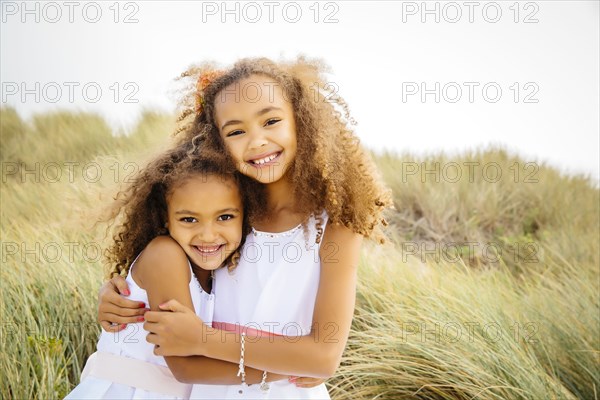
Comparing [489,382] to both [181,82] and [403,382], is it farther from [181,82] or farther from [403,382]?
[181,82]

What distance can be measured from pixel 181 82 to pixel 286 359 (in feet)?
4.66

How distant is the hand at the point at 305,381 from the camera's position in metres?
2.27

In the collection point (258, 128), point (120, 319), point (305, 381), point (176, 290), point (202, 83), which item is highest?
point (202, 83)

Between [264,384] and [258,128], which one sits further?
[258,128]

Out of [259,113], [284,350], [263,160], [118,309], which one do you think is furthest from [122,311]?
[259,113]

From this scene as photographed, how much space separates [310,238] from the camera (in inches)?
91.0

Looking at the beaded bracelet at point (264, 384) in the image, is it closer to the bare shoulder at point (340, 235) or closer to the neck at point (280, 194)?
the bare shoulder at point (340, 235)

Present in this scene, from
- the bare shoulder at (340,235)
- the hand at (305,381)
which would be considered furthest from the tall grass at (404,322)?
the bare shoulder at (340,235)

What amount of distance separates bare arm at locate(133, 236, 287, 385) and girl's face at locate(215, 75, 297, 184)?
0.41 metres

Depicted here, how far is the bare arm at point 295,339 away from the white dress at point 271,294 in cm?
12

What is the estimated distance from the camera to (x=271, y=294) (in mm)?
2352

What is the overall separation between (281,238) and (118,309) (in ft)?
2.07

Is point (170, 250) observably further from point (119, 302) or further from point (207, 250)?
point (119, 302)

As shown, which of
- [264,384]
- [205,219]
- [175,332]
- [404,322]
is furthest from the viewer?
[404,322]
